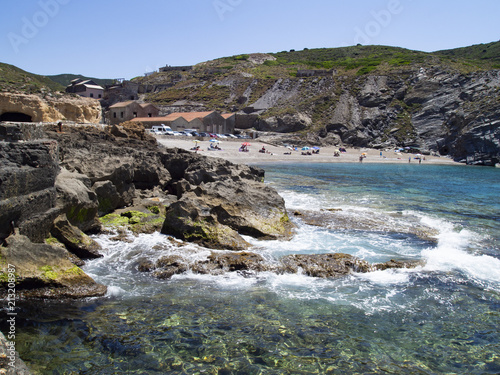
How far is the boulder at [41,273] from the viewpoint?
24.0 feet

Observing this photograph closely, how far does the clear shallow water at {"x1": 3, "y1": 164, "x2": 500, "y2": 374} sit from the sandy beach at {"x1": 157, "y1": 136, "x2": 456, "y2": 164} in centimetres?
3537

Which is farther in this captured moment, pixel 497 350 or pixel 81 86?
pixel 81 86

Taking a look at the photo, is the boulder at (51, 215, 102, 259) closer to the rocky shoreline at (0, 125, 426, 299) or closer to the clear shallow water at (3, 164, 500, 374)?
the rocky shoreline at (0, 125, 426, 299)

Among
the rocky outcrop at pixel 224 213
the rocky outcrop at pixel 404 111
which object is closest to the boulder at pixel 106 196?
the rocky outcrop at pixel 224 213

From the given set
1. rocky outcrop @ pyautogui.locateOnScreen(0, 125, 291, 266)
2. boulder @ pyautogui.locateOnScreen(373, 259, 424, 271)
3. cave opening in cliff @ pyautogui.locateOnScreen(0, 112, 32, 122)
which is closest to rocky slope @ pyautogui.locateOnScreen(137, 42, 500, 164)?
cave opening in cliff @ pyautogui.locateOnScreen(0, 112, 32, 122)

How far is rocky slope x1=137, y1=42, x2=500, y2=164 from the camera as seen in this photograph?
6494cm

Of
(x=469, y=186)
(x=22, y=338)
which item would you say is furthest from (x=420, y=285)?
(x=469, y=186)

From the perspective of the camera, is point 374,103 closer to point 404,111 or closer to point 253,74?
point 404,111

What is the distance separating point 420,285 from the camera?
9.07 metres

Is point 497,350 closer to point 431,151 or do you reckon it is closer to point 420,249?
point 420,249

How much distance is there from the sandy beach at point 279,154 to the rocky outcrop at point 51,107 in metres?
16.3

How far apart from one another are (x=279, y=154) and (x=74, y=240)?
161ft

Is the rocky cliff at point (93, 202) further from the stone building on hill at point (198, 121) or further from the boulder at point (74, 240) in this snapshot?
the stone building on hill at point (198, 121)

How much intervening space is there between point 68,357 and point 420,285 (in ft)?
25.0
